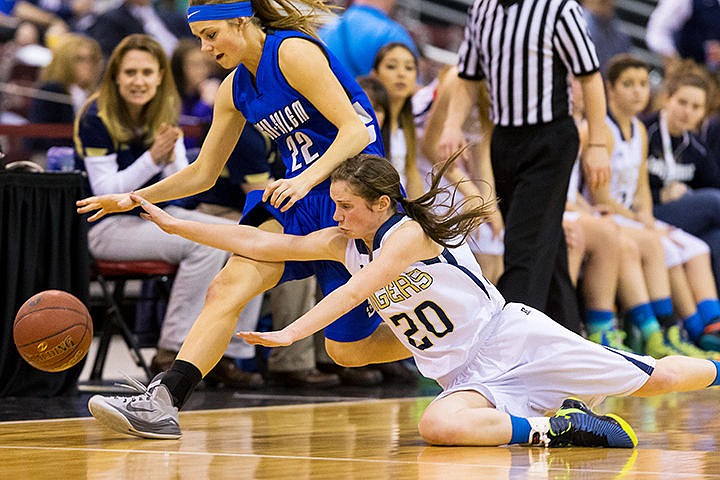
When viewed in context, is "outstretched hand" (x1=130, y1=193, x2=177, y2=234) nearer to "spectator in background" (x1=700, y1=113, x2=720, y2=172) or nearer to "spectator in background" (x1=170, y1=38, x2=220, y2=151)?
"spectator in background" (x1=170, y1=38, x2=220, y2=151)

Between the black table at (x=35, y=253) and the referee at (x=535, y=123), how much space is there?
1814 millimetres

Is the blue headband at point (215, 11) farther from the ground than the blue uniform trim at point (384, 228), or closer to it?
farther from the ground

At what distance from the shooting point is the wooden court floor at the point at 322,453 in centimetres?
333

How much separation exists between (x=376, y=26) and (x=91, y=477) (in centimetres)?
493

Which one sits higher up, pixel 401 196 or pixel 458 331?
pixel 401 196

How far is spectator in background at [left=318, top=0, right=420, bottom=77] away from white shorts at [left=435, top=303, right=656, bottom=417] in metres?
3.86

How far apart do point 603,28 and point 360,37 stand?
3896 millimetres

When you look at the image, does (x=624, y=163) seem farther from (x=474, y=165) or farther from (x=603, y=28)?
(x=603, y=28)

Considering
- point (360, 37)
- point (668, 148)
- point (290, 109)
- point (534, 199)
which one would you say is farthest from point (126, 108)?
point (668, 148)

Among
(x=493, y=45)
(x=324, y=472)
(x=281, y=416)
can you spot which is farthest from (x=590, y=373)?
(x=493, y=45)

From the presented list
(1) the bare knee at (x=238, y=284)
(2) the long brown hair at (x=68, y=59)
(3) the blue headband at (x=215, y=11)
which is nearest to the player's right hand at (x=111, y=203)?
(1) the bare knee at (x=238, y=284)

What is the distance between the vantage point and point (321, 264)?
14.2ft

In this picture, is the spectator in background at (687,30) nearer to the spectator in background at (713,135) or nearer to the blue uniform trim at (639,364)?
the spectator in background at (713,135)

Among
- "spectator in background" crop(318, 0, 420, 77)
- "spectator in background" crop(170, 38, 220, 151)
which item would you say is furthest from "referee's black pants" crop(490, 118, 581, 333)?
"spectator in background" crop(170, 38, 220, 151)
